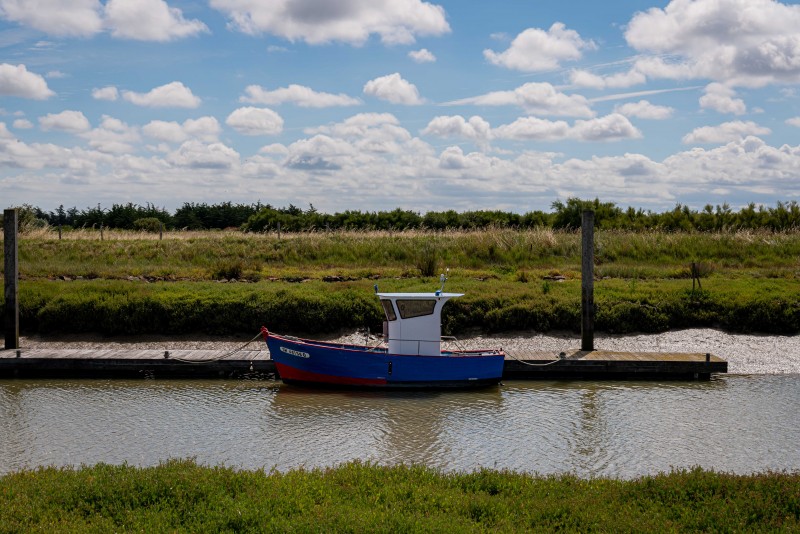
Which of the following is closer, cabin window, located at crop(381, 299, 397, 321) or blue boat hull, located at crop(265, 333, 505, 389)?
blue boat hull, located at crop(265, 333, 505, 389)

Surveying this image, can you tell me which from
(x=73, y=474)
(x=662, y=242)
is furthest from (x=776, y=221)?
(x=73, y=474)

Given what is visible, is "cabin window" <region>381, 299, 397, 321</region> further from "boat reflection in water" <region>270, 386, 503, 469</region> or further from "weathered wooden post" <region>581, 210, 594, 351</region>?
"weathered wooden post" <region>581, 210, 594, 351</region>

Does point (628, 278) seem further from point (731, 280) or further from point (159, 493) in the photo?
point (159, 493)

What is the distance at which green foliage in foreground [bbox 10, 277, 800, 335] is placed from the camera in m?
21.1

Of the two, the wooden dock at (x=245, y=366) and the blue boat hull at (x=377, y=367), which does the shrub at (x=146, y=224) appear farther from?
the blue boat hull at (x=377, y=367)

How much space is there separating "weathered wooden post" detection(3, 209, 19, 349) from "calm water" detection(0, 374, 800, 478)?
2.20m

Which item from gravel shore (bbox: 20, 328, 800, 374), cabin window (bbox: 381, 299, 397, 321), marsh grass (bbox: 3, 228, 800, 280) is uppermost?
marsh grass (bbox: 3, 228, 800, 280)

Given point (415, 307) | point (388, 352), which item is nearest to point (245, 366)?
point (388, 352)

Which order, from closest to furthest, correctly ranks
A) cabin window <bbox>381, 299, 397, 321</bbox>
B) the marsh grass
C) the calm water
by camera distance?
the calm water
cabin window <bbox>381, 299, 397, 321</bbox>
the marsh grass

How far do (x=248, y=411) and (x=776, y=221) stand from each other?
34.2m

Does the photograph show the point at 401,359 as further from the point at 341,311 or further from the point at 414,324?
the point at 341,311

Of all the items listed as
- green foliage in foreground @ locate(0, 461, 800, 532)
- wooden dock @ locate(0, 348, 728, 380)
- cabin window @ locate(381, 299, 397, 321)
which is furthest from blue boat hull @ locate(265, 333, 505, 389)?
green foliage in foreground @ locate(0, 461, 800, 532)

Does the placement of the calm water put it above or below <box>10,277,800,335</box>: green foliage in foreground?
below

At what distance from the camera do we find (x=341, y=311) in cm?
2122
